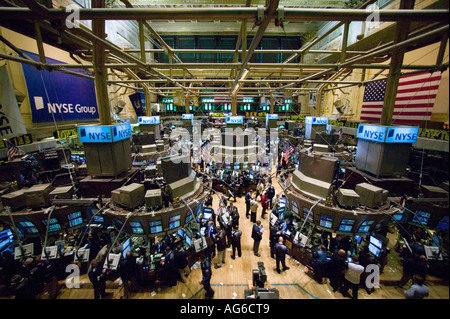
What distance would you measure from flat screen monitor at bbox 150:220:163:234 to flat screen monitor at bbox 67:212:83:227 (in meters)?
3.03

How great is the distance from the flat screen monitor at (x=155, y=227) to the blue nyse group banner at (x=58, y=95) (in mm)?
8573

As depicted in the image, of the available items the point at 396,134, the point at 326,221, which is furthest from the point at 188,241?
the point at 396,134

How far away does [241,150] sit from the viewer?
49.8ft

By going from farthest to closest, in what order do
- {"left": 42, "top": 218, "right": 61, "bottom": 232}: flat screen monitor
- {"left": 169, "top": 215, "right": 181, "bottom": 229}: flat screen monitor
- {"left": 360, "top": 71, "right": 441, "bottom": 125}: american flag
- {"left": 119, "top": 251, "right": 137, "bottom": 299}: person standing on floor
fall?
{"left": 360, "top": 71, "right": 441, "bottom": 125}: american flag
{"left": 169, "top": 215, "right": 181, "bottom": 229}: flat screen monitor
{"left": 42, "top": 218, "right": 61, "bottom": 232}: flat screen monitor
{"left": 119, "top": 251, "right": 137, "bottom": 299}: person standing on floor

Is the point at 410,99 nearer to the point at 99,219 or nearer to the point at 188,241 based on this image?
the point at 188,241

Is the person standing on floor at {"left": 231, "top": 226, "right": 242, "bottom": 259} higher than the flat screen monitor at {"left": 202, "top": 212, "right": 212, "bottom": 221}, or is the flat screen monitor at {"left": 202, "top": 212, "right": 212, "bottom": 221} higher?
the flat screen monitor at {"left": 202, "top": 212, "right": 212, "bottom": 221}

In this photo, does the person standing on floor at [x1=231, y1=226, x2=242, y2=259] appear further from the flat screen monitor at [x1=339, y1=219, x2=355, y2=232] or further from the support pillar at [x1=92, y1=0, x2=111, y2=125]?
the support pillar at [x1=92, y1=0, x2=111, y2=125]

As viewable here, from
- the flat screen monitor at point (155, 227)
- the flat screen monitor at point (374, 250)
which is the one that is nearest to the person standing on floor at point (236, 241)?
the flat screen monitor at point (155, 227)

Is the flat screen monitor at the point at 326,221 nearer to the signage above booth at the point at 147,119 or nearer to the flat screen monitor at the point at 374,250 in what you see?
the flat screen monitor at the point at 374,250

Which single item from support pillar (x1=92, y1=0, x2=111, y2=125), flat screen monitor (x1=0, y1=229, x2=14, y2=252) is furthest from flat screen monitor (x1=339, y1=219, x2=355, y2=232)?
flat screen monitor (x1=0, y1=229, x2=14, y2=252)

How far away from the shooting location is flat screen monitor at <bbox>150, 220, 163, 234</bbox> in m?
6.38

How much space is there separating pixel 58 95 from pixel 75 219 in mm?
12049
